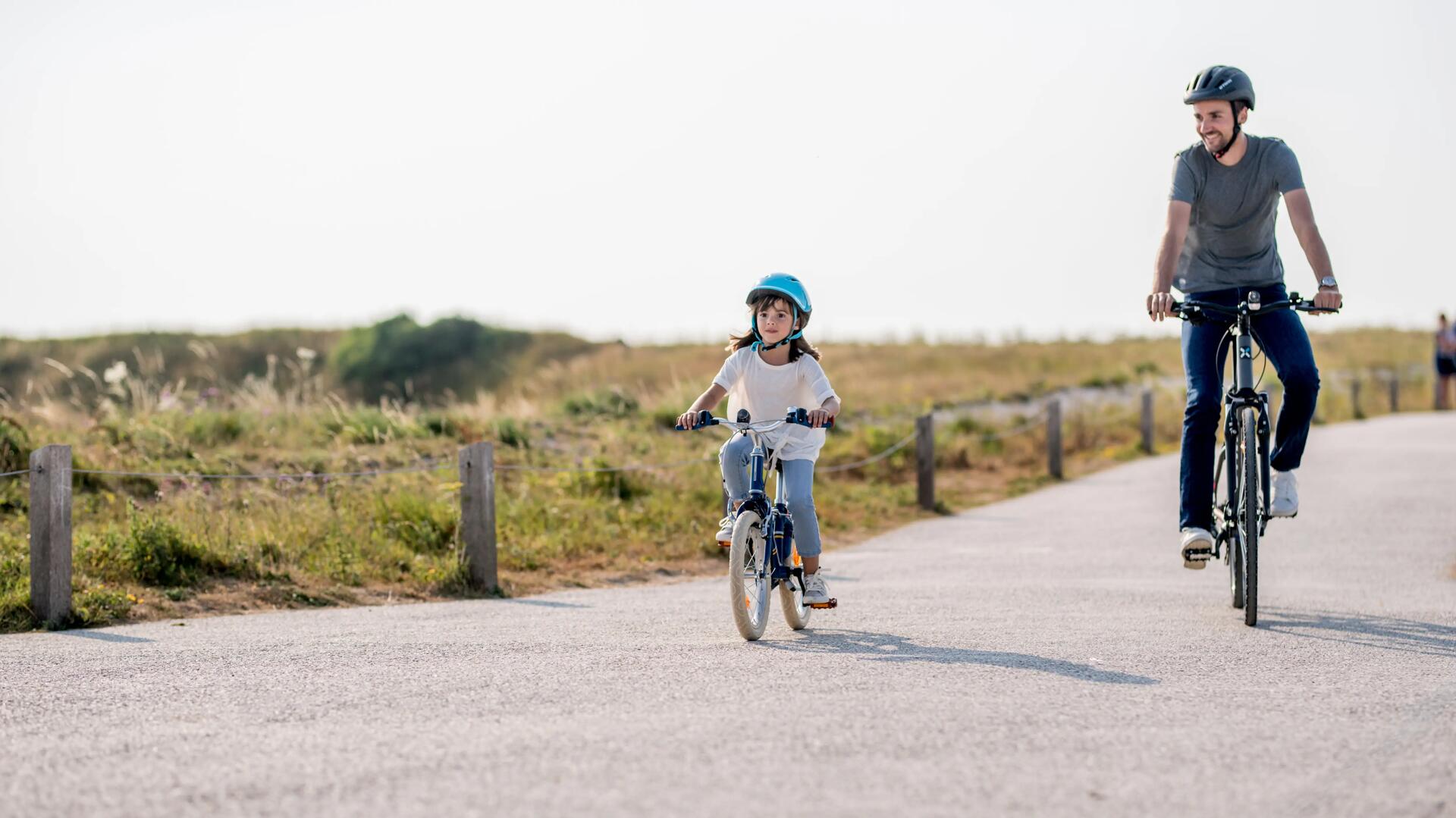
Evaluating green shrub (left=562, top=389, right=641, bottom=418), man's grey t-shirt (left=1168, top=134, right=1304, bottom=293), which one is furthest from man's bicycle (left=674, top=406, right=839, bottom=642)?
green shrub (left=562, top=389, right=641, bottom=418)

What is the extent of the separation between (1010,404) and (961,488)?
49.4 feet

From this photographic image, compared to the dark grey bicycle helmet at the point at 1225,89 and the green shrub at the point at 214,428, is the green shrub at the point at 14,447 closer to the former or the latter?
the green shrub at the point at 214,428

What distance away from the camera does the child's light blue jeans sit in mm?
7219

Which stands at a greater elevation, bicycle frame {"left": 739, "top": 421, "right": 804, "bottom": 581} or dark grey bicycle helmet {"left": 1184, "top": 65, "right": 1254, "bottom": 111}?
A: dark grey bicycle helmet {"left": 1184, "top": 65, "right": 1254, "bottom": 111}

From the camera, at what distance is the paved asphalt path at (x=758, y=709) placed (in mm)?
4109

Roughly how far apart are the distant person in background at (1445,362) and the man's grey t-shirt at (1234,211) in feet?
98.3

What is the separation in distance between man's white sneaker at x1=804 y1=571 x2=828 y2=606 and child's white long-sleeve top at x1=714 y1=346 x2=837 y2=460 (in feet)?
1.94

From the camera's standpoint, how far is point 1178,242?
7.51 meters

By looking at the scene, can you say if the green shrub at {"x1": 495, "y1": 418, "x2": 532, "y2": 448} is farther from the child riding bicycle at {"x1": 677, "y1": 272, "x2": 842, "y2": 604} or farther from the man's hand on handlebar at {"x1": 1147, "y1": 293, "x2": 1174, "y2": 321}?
the man's hand on handlebar at {"x1": 1147, "y1": 293, "x2": 1174, "y2": 321}

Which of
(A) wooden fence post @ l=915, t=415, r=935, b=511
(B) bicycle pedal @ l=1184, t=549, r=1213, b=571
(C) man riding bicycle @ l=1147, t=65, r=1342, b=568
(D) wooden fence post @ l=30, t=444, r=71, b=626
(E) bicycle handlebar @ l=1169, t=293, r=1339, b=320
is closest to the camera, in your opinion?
(E) bicycle handlebar @ l=1169, t=293, r=1339, b=320

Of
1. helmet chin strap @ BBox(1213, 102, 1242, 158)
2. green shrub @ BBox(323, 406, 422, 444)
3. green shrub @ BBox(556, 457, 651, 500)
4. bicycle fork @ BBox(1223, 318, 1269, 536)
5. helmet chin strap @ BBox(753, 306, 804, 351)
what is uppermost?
helmet chin strap @ BBox(1213, 102, 1242, 158)

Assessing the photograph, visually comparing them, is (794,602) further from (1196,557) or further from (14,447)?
(14,447)

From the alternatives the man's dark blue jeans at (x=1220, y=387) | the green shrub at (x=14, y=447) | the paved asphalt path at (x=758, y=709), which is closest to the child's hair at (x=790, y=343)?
the paved asphalt path at (x=758, y=709)

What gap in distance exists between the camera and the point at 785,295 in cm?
725
